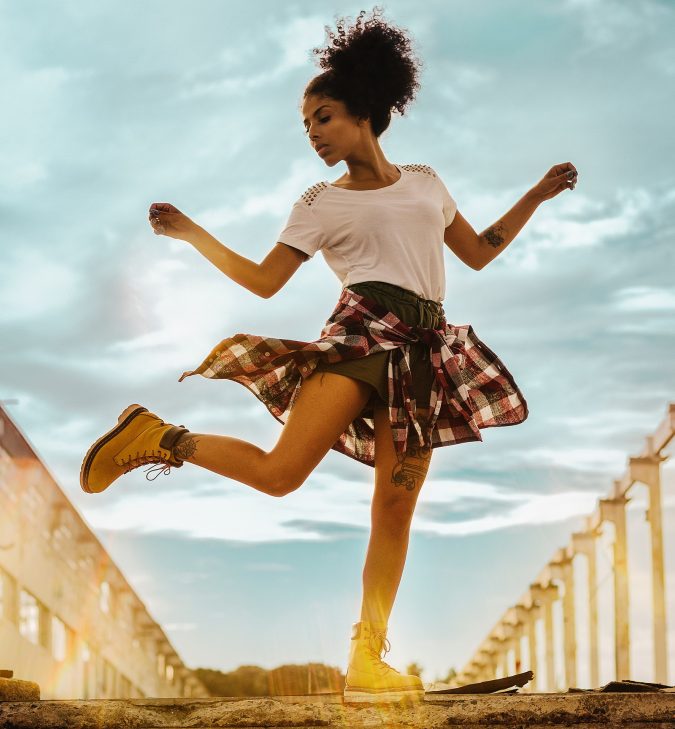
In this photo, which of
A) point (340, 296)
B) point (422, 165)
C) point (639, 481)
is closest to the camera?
point (340, 296)

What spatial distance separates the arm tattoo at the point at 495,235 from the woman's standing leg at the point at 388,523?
2.50 ft

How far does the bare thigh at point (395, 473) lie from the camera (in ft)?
9.65

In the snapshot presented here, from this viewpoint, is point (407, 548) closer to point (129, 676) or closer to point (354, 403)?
point (354, 403)

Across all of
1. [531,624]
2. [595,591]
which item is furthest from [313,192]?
[531,624]

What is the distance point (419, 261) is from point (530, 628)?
2048 centimetres

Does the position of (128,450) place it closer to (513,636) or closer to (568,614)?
(568,614)

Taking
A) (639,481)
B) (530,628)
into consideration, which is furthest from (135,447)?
(530,628)

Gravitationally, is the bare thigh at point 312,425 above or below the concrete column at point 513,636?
above

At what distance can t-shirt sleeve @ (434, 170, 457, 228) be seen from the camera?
332 centimetres

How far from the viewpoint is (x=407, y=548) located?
9.77 feet

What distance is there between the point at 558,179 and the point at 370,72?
0.72m

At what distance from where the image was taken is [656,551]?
8.98 meters

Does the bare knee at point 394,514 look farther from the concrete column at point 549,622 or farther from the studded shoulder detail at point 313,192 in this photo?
the concrete column at point 549,622

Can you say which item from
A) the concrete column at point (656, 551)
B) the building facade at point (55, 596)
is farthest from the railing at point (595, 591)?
the building facade at point (55, 596)
